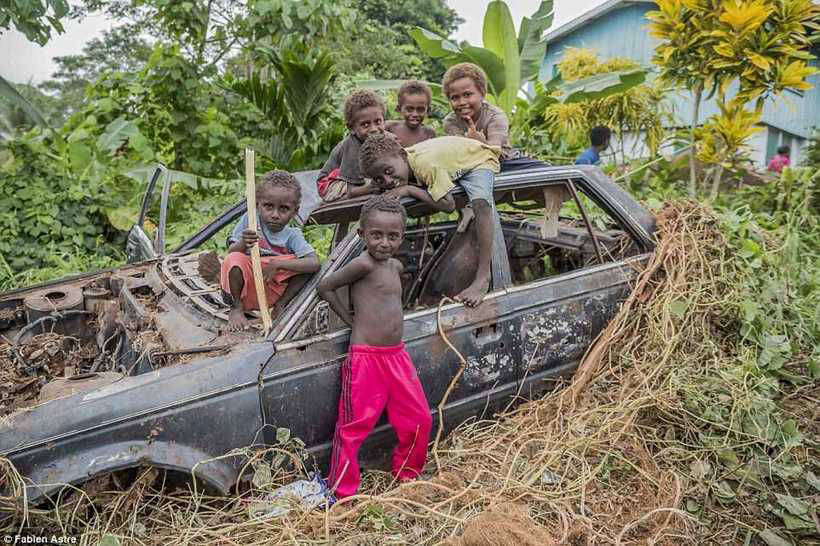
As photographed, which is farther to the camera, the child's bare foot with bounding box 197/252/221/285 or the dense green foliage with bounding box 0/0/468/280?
the dense green foliage with bounding box 0/0/468/280

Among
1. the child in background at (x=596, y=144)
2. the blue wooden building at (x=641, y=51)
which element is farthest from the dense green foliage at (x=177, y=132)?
the blue wooden building at (x=641, y=51)

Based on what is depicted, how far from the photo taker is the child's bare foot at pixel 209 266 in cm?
351

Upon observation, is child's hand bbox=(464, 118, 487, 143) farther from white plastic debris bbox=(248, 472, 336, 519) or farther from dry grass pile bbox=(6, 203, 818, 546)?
white plastic debris bbox=(248, 472, 336, 519)

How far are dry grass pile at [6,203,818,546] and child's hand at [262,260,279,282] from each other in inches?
36.8

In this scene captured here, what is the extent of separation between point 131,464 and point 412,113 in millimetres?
2698

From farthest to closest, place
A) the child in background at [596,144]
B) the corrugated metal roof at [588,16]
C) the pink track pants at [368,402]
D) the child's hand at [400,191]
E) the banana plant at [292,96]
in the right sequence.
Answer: the corrugated metal roof at [588,16]
the banana plant at [292,96]
the child in background at [596,144]
the child's hand at [400,191]
the pink track pants at [368,402]

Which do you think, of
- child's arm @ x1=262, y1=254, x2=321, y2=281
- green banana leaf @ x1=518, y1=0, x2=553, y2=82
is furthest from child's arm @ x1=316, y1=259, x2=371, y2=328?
green banana leaf @ x1=518, y1=0, x2=553, y2=82

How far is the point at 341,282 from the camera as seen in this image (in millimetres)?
2910

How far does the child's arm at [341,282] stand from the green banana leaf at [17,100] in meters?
5.61

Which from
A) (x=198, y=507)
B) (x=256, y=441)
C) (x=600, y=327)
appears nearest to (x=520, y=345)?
(x=600, y=327)

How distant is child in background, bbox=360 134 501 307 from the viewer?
129 inches

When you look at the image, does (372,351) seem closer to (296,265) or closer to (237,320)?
(296,265)

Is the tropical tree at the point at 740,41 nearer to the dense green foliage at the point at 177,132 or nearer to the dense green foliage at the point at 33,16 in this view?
the dense green foliage at the point at 177,132

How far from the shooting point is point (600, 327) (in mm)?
3898
